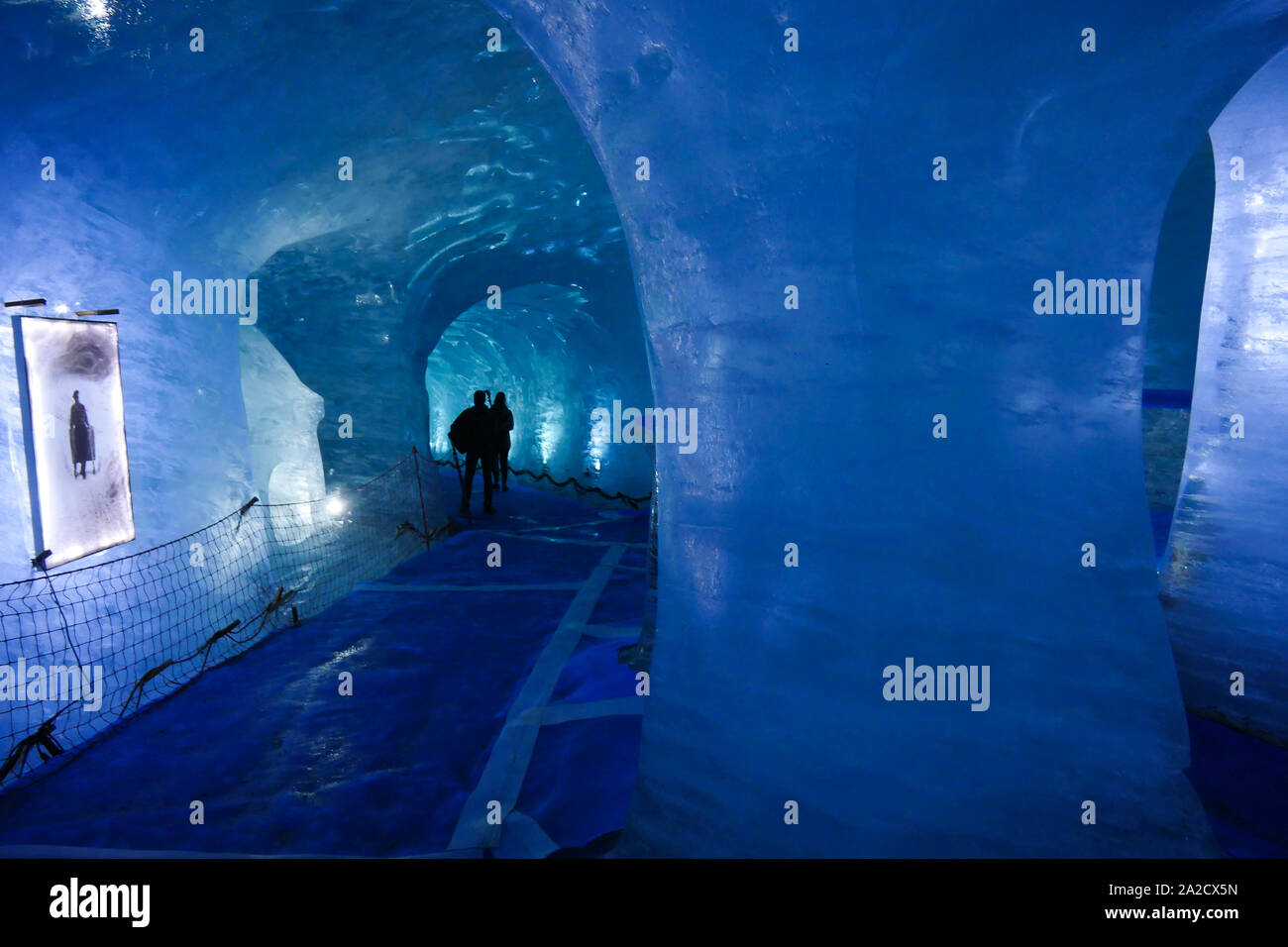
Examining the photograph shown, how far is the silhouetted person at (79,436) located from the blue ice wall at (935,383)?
19.4 ft

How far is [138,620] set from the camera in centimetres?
636

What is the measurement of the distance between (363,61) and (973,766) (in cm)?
763

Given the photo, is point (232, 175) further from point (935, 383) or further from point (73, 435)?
point (935, 383)

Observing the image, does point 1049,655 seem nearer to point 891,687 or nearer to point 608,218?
point 891,687

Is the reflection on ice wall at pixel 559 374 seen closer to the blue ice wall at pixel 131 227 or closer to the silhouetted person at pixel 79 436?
the blue ice wall at pixel 131 227

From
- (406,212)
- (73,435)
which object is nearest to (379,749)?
(73,435)

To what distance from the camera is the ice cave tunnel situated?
217 cm

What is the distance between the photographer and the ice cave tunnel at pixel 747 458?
2.17m

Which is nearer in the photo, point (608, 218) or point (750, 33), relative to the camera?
point (750, 33)

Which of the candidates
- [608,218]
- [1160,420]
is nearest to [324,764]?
[608,218]

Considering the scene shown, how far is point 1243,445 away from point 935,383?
304 cm

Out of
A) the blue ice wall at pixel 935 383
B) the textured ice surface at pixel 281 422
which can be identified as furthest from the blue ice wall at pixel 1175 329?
the textured ice surface at pixel 281 422

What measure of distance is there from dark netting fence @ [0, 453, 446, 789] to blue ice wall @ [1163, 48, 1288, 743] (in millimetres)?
6880

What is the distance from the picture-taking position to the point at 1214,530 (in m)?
4.04
